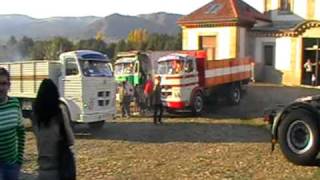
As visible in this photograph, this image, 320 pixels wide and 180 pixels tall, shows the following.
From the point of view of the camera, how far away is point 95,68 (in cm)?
1839

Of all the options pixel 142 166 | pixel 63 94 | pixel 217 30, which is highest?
pixel 217 30

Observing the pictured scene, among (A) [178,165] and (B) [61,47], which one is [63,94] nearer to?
(A) [178,165]

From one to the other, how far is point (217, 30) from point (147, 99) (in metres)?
17.4

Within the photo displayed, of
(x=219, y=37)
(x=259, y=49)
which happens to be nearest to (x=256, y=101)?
(x=259, y=49)

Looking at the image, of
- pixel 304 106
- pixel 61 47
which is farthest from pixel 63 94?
pixel 61 47

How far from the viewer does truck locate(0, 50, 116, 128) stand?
17672 millimetres

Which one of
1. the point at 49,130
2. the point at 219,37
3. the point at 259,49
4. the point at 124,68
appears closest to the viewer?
the point at 49,130

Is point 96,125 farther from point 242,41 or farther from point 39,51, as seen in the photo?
A: point 39,51

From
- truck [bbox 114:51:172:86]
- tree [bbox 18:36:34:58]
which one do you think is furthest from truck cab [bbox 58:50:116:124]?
tree [bbox 18:36:34:58]

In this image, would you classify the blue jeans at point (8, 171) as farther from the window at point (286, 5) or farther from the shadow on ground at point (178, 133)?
the window at point (286, 5)

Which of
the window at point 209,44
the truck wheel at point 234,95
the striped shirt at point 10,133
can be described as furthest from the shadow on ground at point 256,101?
the striped shirt at point 10,133

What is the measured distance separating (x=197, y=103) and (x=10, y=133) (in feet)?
54.6

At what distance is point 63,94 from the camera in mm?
17875

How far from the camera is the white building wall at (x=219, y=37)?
3790 cm
